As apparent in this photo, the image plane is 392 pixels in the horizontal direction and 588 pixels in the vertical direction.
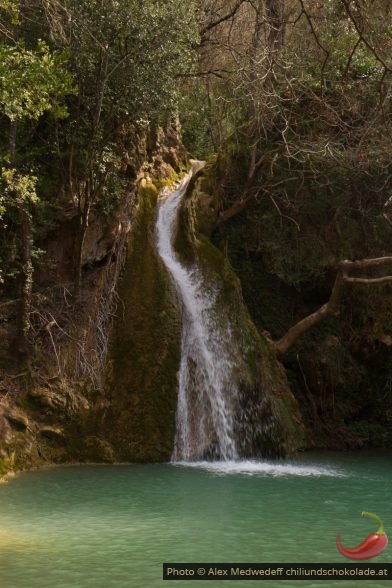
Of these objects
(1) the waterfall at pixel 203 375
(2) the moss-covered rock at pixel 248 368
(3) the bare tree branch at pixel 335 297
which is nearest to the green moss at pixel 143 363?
(1) the waterfall at pixel 203 375

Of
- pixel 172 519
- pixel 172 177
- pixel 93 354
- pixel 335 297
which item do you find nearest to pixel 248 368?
pixel 335 297

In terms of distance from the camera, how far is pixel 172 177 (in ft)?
56.8

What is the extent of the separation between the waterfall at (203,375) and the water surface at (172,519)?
1.73ft

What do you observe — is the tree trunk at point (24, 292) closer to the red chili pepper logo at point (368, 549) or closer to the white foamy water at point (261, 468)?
the white foamy water at point (261, 468)

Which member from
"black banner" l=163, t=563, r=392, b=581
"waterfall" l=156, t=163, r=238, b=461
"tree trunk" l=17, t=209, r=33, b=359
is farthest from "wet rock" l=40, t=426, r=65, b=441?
"black banner" l=163, t=563, r=392, b=581

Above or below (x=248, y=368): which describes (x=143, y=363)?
above

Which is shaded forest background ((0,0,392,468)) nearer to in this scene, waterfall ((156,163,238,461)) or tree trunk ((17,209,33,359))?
tree trunk ((17,209,33,359))

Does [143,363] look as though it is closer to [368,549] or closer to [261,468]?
[261,468]

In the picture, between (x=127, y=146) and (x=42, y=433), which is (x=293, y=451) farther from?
(x=127, y=146)

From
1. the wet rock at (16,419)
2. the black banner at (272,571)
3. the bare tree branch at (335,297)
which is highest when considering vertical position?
the bare tree branch at (335,297)

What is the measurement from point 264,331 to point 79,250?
4105 mm

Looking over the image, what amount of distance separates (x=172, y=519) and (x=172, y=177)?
35.5 feet

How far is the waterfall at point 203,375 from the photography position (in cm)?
1204

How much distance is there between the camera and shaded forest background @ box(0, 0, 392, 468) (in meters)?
12.2
